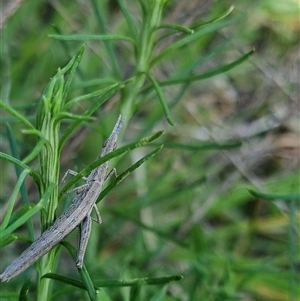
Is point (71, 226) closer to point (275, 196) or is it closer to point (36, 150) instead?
point (36, 150)

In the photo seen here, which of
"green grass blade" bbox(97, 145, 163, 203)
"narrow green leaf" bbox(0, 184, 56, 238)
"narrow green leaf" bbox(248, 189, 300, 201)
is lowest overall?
"narrow green leaf" bbox(248, 189, 300, 201)

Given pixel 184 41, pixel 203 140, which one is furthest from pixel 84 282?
pixel 203 140

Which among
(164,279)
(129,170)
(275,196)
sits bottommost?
(275,196)

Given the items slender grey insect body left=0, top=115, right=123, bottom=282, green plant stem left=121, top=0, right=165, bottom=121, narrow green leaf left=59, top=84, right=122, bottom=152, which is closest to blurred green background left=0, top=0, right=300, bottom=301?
green plant stem left=121, top=0, right=165, bottom=121

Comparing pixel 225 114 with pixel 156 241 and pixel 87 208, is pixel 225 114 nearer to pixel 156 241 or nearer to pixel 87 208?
pixel 156 241

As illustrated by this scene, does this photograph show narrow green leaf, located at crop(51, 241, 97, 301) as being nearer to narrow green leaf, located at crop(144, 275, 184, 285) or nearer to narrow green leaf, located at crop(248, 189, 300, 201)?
narrow green leaf, located at crop(144, 275, 184, 285)

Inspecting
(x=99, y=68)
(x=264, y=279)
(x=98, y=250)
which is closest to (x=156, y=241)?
(x=98, y=250)

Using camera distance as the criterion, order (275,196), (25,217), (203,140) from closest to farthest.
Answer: (25,217), (275,196), (203,140)
